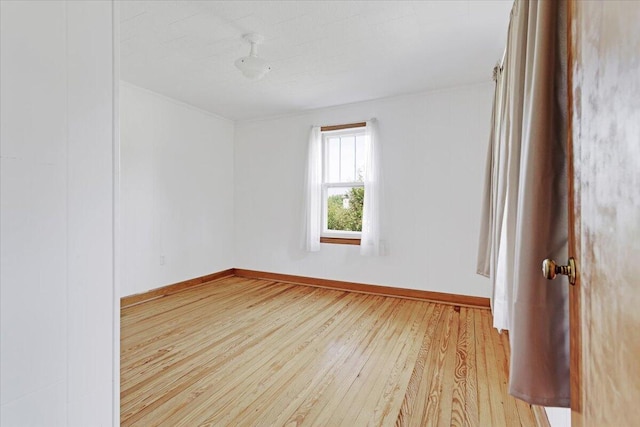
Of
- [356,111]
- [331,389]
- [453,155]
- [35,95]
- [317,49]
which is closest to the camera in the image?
[35,95]

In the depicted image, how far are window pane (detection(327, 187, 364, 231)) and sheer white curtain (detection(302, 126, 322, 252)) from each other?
0.67 ft

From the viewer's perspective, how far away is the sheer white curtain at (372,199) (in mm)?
3562

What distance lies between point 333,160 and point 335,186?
36 cm

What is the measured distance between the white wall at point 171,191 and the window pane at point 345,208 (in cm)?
164

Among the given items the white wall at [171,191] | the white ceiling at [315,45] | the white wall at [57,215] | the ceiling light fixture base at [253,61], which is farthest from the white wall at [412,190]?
the white wall at [57,215]

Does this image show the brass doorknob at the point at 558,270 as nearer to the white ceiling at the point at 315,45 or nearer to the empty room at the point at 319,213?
the empty room at the point at 319,213

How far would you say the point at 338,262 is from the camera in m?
3.93

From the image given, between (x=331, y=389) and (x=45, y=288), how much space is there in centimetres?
147

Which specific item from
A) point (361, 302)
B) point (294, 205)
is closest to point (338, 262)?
point (361, 302)

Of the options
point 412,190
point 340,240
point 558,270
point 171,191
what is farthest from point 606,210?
point 171,191

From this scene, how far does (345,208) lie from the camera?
13.1 feet

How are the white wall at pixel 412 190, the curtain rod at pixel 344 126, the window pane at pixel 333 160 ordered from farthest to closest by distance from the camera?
the window pane at pixel 333 160 < the curtain rod at pixel 344 126 < the white wall at pixel 412 190

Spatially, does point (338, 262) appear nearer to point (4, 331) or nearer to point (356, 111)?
point (356, 111)

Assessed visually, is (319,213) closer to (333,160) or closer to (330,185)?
(330,185)
